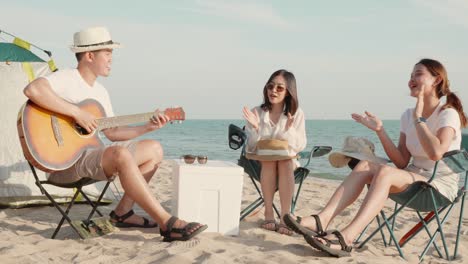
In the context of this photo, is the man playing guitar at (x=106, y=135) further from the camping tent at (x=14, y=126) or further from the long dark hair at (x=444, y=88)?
the long dark hair at (x=444, y=88)

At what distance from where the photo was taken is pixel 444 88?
3.57 meters

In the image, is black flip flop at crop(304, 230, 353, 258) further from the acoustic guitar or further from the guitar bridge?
the guitar bridge

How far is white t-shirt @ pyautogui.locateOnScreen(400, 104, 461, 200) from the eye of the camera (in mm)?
3414

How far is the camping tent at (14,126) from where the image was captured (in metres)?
4.68

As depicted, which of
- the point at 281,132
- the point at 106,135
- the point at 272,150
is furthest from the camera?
the point at 281,132

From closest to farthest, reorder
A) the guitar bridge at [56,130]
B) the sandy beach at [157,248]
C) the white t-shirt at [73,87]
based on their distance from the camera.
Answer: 1. the sandy beach at [157,248]
2. the guitar bridge at [56,130]
3. the white t-shirt at [73,87]

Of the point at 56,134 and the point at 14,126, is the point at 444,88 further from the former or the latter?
the point at 14,126

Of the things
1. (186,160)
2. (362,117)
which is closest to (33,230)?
(186,160)

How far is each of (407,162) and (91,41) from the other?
7.16ft

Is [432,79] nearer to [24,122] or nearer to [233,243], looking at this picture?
[233,243]

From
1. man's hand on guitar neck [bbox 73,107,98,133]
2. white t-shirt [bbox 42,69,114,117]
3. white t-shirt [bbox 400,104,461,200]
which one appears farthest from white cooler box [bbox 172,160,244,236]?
white t-shirt [bbox 400,104,461,200]

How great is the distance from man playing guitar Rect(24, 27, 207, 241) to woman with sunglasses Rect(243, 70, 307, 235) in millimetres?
747

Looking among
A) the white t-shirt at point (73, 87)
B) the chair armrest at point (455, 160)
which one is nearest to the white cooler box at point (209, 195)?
the white t-shirt at point (73, 87)

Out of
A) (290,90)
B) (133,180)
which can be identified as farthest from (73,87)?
(290,90)
